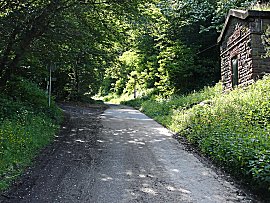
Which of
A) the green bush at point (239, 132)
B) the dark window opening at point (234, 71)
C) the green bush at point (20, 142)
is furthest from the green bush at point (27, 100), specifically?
the dark window opening at point (234, 71)

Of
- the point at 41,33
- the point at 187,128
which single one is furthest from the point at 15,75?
the point at 187,128

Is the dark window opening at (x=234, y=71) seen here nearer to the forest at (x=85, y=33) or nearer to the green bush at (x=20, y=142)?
the forest at (x=85, y=33)

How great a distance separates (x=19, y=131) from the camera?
8.08 meters

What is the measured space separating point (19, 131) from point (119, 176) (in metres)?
3.66

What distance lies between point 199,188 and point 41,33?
8112 mm

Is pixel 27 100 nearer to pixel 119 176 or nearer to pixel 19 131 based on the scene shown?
pixel 19 131

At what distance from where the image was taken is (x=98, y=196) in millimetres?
4750

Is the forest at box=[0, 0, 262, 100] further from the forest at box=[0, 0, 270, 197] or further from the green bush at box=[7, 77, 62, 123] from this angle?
the green bush at box=[7, 77, 62, 123]

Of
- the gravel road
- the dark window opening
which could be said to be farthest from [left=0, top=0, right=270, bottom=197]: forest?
the dark window opening

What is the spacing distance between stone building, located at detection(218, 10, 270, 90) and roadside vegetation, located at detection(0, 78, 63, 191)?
8044 millimetres

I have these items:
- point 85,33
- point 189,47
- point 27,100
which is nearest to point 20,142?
point 85,33

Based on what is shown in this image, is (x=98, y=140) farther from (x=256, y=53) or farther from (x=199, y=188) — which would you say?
(x=256, y=53)

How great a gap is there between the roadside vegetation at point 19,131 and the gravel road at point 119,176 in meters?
0.29

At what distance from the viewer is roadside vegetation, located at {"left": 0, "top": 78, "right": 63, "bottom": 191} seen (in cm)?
611
